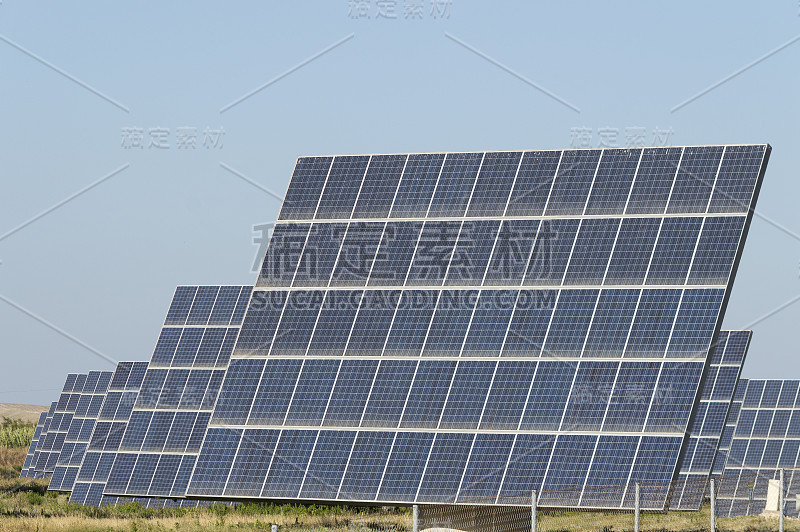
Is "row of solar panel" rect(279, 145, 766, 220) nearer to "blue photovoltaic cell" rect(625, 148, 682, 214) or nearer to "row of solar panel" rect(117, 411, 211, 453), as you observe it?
"blue photovoltaic cell" rect(625, 148, 682, 214)

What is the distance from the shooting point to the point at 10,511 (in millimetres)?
41969

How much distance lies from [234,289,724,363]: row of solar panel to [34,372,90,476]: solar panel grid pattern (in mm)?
41263

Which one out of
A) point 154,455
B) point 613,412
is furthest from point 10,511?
point 613,412

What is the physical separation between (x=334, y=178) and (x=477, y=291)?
215 inches

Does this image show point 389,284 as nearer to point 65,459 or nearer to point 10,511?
point 10,511

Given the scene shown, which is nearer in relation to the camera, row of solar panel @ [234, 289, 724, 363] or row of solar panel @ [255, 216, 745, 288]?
row of solar panel @ [234, 289, 724, 363]

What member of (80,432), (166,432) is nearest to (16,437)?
(80,432)

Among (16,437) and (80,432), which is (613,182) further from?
(16,437)

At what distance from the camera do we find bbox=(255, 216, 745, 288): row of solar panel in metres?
27.0

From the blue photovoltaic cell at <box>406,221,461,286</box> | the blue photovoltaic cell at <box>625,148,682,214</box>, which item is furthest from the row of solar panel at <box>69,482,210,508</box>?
the blue photovoltaic cell at <box>625,148,682,214</box>

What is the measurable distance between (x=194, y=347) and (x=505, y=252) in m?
18.8

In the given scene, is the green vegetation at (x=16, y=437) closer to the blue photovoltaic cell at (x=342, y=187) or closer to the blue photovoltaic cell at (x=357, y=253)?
the blue photovoltaic cell at (x=342, y=187)

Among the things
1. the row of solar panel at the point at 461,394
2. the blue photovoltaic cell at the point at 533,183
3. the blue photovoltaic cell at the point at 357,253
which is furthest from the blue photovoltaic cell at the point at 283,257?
the blue photovoltaic cell at the point at 533,183

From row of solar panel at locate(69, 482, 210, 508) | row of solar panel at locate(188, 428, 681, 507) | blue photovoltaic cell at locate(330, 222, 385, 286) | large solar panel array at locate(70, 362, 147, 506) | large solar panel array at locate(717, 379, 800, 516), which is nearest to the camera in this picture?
row of solar panel at locate(188, 428, 681, 507)
